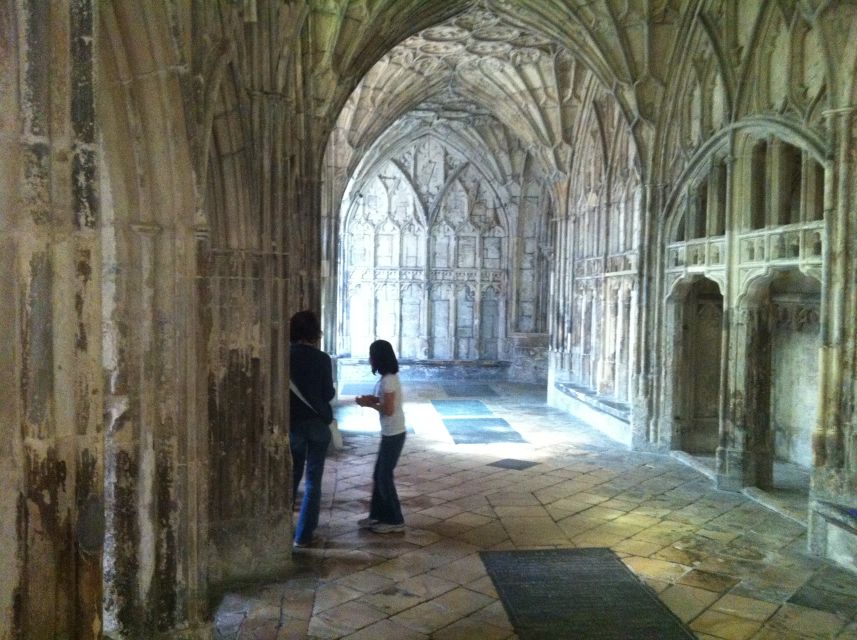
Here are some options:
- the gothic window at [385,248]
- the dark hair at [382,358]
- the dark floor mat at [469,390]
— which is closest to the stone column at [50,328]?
the dark hair at [382,358]

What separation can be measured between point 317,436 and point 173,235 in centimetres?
262

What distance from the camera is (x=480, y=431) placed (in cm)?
1266

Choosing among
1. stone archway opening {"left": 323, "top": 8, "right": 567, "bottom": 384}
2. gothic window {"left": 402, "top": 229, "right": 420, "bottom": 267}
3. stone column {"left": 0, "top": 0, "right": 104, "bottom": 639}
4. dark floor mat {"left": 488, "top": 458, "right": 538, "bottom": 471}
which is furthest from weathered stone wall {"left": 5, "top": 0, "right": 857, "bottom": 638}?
gothic window {"left": 402, "top": 229, "right": 420, "bottom": 267}

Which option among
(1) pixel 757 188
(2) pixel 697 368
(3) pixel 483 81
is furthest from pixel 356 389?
(1) pixel 757 188

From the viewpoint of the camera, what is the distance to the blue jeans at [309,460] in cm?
606

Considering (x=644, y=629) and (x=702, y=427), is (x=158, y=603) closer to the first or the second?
A: (x=644, y=629)

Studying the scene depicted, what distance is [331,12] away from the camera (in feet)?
31.0

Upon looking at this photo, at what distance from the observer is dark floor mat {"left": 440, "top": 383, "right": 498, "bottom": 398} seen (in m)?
18.3

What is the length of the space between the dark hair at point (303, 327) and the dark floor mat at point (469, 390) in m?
12.1

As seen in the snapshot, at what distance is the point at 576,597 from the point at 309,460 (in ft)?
7.88

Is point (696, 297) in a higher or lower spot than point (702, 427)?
higher

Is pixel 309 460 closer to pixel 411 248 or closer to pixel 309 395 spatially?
pixel 309 395

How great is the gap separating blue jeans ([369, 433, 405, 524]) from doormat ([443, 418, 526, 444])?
4.79 metres

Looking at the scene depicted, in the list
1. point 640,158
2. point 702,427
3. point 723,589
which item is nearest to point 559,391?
point 702,427
